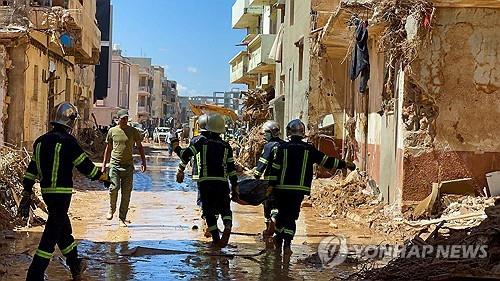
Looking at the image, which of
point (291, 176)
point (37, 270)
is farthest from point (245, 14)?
point (37, 270)

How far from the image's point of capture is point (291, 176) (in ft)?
29.8

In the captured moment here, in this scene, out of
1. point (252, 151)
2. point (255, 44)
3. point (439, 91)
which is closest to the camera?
point (439, 91)

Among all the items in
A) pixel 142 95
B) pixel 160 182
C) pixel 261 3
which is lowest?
pixel 160 182

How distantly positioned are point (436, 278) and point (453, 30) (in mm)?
6468

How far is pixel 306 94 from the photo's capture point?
21.9 m

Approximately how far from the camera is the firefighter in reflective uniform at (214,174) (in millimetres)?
9594

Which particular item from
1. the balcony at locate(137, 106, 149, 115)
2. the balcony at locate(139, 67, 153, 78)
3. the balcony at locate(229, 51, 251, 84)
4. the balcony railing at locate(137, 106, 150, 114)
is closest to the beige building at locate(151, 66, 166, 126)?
the balcony at locate(139, 67, 153, 78)

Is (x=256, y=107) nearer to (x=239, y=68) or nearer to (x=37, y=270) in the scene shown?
(x=239, y=68)

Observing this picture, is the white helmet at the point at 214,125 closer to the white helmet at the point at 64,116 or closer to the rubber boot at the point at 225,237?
the rubber boot at the point at 225,237

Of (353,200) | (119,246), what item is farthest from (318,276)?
(353,200)

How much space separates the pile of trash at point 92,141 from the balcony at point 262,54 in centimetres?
907

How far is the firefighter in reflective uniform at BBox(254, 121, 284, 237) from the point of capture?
31.4 feet

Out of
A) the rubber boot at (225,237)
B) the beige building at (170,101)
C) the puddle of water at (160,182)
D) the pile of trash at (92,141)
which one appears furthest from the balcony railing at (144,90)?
the rubber boot at (225,237)

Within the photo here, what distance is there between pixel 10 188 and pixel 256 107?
2420 cm
